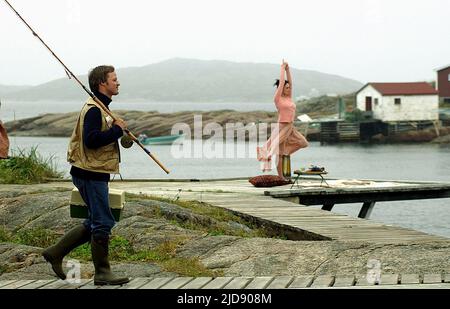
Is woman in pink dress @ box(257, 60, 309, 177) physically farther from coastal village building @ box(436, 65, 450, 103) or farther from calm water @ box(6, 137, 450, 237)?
coastal village building @ box(436, 65, 450, 103)

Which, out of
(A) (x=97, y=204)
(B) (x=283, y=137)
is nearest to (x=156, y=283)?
(A) (x=97, y=204)

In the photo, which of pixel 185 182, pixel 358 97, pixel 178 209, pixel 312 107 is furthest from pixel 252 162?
pixel 178 209

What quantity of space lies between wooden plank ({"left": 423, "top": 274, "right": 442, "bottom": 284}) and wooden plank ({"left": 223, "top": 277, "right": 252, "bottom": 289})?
1.50 meters

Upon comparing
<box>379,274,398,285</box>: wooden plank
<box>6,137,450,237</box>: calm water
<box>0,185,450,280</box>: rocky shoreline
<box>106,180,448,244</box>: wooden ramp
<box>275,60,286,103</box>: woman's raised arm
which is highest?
<box>275,60,286,103</box>: woman's raised arm

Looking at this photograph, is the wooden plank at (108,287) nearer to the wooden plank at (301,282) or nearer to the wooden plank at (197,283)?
the wooden plank at (197,283)

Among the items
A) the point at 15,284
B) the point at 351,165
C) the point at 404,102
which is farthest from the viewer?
the point at 404,102

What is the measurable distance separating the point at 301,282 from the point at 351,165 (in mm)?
70352

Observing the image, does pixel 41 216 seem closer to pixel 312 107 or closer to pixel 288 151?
pixel 288 151

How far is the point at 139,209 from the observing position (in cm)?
1320

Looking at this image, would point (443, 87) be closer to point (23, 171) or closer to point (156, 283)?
point (23, 171)

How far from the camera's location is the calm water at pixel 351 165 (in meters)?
42.5

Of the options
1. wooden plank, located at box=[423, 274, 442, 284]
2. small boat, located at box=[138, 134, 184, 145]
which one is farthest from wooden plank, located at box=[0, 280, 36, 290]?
small boat, located at box=[138, 134, 184, 145]

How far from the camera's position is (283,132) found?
68.7ft

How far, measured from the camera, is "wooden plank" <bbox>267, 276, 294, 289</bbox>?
7609 mm
